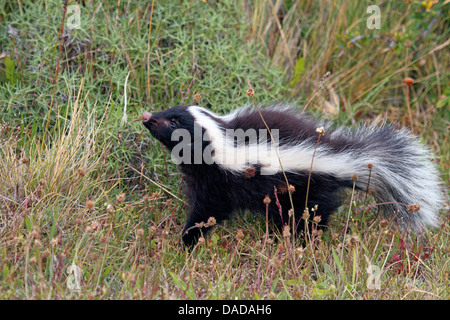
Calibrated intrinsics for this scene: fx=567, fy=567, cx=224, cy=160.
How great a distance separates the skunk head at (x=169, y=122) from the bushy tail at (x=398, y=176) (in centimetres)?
114

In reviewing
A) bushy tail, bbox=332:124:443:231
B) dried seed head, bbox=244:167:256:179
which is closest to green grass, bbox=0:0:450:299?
bushy tail, bbox=332:124:443:231

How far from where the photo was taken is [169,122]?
3.99 metres

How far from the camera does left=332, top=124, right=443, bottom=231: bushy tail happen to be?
4156 millimetres

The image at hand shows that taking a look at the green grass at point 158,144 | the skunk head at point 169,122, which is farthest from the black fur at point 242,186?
the green grass at point 158,144

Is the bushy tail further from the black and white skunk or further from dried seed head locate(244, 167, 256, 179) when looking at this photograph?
dried seed head locate(244, 167, 256, 179)

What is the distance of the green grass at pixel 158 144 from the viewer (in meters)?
3.45

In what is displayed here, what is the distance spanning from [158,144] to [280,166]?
1.28m

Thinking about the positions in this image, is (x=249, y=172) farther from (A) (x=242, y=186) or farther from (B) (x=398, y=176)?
(B) (x=398, y=176)

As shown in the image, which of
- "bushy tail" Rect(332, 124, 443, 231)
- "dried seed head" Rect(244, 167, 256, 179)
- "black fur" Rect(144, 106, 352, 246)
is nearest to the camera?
"dried seed head" Rect(244, 167, 256, 179)

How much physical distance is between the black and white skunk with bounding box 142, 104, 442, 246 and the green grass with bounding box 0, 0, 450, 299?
0.71 feet

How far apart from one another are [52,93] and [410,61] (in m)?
4.04

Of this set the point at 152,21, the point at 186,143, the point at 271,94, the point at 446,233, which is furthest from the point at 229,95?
the point at 446,233

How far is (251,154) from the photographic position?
3.99 meters

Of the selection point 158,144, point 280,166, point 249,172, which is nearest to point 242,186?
point 249,172
